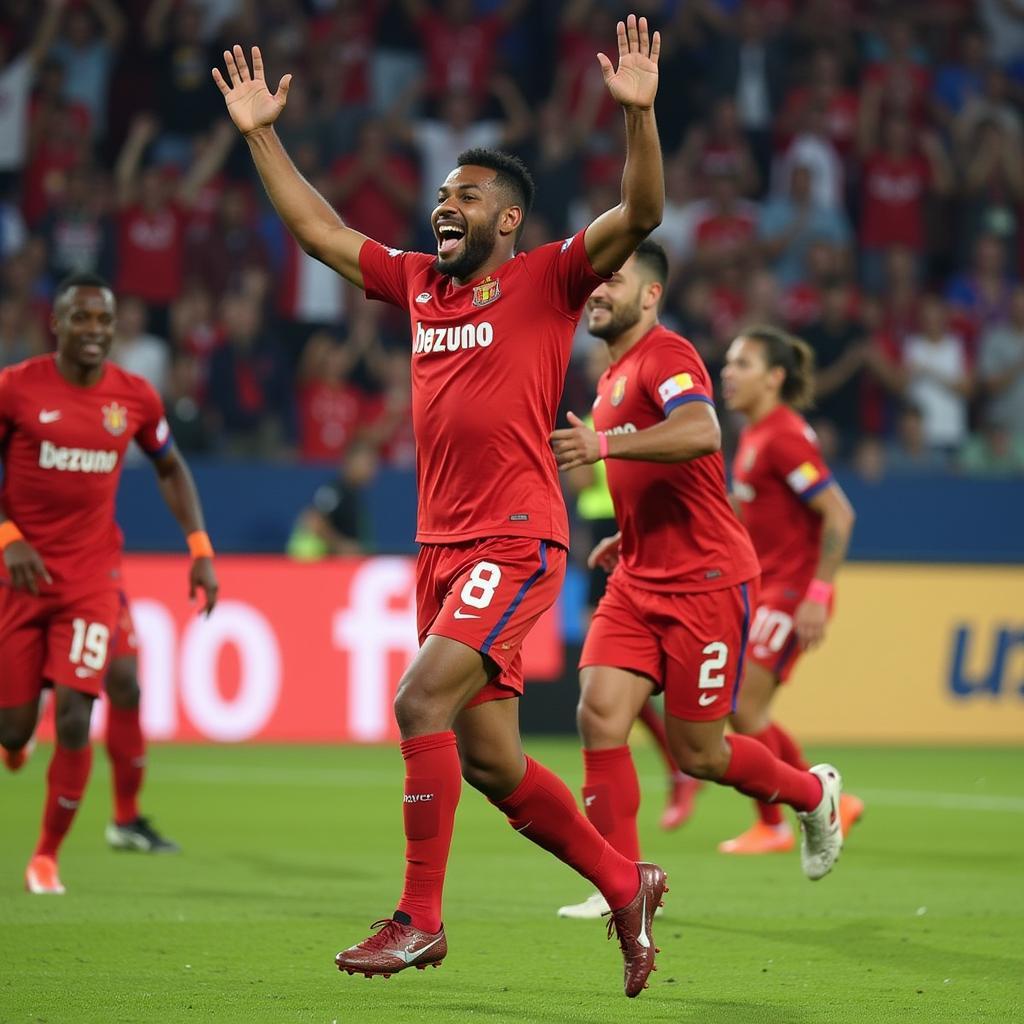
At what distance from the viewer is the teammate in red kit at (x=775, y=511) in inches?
361

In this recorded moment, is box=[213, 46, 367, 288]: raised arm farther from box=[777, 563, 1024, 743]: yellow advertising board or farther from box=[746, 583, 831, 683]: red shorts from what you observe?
box=[777, 563, 1024, 743]: yellow advertising board

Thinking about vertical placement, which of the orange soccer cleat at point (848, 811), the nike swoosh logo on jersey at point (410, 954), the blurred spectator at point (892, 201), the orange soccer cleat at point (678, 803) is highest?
the blurred spectator at point (892, 201)

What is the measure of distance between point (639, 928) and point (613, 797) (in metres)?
1.46

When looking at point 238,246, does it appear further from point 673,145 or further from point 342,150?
point 673,145

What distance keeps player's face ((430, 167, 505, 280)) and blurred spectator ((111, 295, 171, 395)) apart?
34.1 feet

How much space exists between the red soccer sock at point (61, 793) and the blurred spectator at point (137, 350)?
26.7 ft

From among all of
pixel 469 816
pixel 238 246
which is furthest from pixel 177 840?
pixel 238 246

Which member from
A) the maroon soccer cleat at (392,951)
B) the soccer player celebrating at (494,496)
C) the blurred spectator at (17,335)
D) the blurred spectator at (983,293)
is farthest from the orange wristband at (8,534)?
the blurred spectator at (983,293)

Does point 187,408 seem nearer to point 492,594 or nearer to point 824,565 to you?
point 824,565

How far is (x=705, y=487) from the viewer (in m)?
7.48

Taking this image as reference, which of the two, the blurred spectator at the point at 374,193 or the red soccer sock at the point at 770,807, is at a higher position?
the blurred spectator at the point at 374,193

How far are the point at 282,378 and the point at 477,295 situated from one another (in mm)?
10849

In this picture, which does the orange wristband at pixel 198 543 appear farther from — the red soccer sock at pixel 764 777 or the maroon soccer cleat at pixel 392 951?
the maroon soccer cleat at pixel 392 951

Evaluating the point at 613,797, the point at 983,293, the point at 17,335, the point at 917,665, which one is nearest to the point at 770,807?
the point at 613,797
